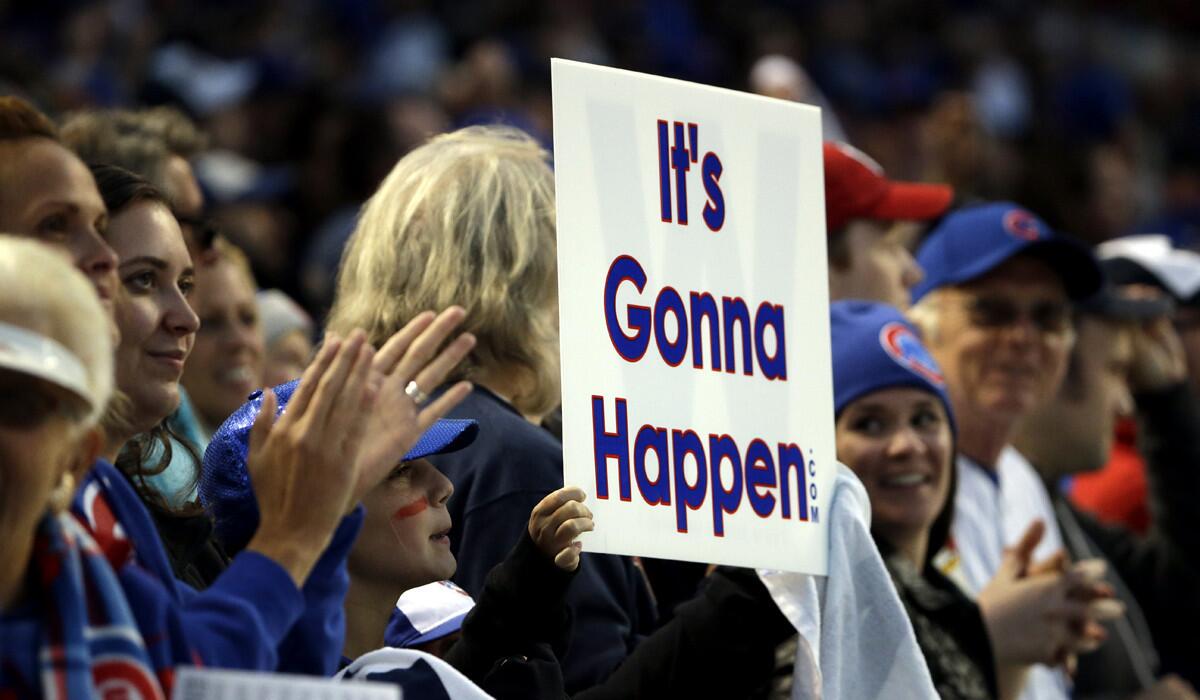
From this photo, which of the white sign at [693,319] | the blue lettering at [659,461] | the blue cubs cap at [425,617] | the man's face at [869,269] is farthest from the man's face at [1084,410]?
the blue cubs cap at [425,617]

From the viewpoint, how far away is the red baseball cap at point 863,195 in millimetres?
4426

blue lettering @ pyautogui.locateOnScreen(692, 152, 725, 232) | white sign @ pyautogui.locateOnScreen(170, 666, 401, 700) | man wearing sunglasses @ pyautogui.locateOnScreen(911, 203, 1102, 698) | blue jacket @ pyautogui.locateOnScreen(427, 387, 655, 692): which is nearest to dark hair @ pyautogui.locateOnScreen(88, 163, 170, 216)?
blue jacket @ pyautogui.locateOnScreen(427, 387, 655, 692)

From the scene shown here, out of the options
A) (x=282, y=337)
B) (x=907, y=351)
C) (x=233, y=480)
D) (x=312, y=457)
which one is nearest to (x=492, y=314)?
(x=233, y=480)

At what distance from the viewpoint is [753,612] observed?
3.15 metres

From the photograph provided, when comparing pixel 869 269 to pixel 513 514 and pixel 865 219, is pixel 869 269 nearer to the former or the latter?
pixel 865 219

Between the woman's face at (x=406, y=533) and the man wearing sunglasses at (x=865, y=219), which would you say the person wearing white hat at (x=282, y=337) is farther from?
the woman's face at (x=406, y=533)

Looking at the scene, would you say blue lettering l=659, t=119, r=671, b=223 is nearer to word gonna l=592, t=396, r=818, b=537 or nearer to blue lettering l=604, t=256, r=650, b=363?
blue lettering l=604, t=256, r=650, b=363

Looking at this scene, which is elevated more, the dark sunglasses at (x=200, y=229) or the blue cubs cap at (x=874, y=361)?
the dark sunglasses at (x=200, y=229)

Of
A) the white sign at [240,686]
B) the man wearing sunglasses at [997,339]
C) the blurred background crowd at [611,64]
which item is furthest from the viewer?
the blurred background crowd at [611,64]

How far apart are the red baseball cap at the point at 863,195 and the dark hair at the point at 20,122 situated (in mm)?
2119

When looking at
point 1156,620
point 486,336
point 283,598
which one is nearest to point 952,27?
point 1156,620

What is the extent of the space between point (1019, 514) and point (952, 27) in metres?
9.23

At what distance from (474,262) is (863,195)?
146 cm

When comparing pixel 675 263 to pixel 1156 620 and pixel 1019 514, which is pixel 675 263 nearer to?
pixel 1019 514
